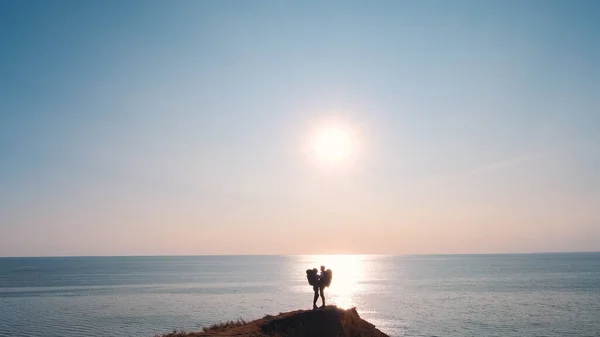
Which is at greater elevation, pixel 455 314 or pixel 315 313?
pixel 315 313

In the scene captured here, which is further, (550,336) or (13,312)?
(13,312)

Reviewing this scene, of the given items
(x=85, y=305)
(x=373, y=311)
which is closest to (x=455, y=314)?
(x=373, y=311)

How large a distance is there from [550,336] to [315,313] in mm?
32491

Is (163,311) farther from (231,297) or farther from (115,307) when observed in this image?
(231,297)

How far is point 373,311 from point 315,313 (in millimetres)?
43949

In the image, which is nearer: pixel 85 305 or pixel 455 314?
pixel 455 314

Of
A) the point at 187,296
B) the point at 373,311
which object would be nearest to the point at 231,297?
the point at 187,296

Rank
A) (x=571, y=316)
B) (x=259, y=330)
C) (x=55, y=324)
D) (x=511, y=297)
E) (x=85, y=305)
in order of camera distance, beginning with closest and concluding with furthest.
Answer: (x=259, y=330), (x=55, y=324), (x=571, y=316), (x=85, y=305), (x=511, y=297)

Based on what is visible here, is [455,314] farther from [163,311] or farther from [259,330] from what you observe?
[259,330]

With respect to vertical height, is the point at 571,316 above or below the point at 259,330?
below

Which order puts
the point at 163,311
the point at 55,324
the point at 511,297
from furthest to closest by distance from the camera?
the point at 511,297
the point at 163,311
the point at 55,324

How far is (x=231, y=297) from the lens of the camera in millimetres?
85312

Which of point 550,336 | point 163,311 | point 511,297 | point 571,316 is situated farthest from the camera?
point 511,297

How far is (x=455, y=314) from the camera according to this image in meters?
62.9
